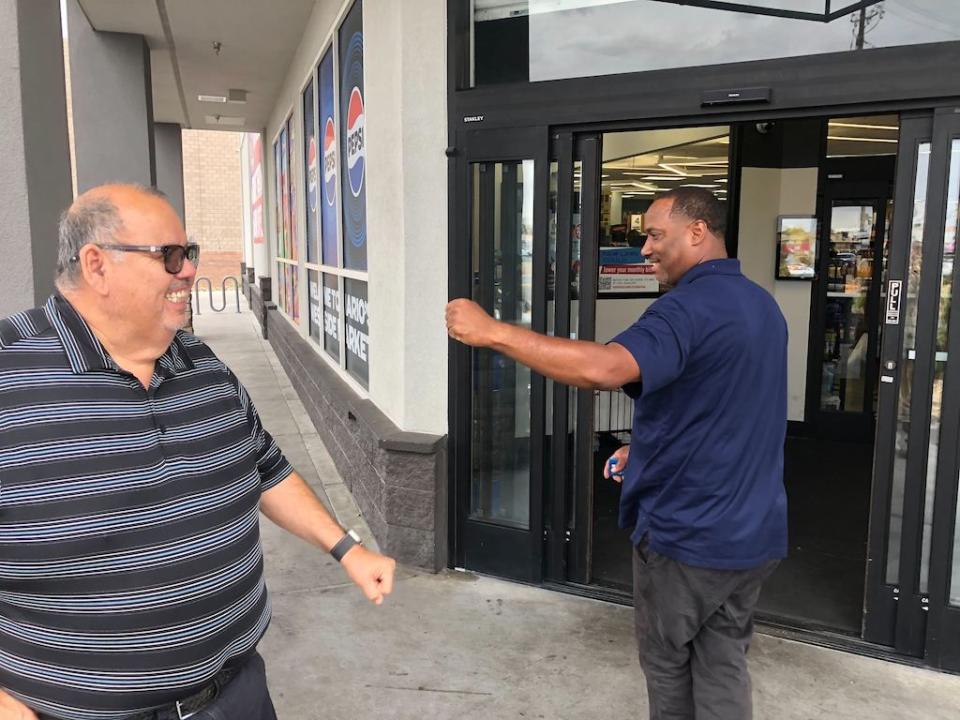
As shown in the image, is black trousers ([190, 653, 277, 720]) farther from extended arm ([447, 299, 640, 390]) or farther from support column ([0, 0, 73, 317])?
support column ([0, 0, 73, 317])

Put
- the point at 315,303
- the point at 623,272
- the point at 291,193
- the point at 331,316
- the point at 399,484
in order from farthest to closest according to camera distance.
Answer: the point at 291,193
the point at 315,303
the point at 331,316
the point at 623,272
the point at 399,484

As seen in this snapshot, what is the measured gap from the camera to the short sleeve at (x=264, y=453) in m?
2.04

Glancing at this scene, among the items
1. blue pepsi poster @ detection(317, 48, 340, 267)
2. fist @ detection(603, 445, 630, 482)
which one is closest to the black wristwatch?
fist @ detection(603, 445, 630, 482)

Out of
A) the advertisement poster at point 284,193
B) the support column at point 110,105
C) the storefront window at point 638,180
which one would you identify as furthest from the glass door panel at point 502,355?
the advertisement poster at point 284,193

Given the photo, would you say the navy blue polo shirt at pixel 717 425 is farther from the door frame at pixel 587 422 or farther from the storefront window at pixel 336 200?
the storefront window at pixel 336 200

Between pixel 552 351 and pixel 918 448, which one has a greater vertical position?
pixel 552 351

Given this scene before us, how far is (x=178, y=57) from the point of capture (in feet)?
32.9

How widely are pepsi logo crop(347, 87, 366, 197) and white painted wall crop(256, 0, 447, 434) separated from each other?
588 millimetres

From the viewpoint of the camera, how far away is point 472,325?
7.13ft

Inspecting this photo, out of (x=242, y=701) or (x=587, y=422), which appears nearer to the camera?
(x=242, y=701)

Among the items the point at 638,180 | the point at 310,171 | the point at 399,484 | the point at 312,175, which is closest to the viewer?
the point at 399,484

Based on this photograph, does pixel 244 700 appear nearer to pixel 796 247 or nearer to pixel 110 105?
pixel 796 247

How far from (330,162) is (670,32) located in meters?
3.98

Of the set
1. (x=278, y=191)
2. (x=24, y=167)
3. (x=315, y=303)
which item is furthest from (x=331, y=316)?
(x=278, y=191)
